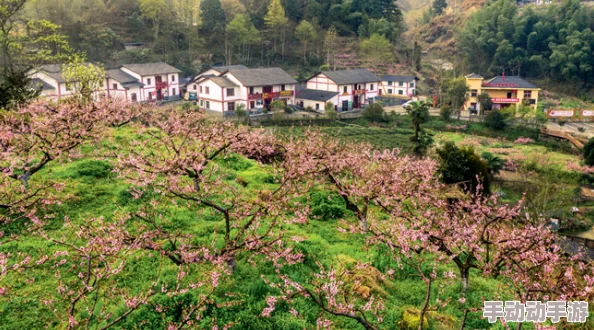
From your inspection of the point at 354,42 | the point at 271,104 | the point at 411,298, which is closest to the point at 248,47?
the point at 354,42

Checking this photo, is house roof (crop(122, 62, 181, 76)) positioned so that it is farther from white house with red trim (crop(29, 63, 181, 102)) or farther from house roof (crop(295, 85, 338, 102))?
house roof (crop(295, 85, 338, 102))

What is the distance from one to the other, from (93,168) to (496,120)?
4423 centimetres

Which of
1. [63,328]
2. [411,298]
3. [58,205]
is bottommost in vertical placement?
[411,298]

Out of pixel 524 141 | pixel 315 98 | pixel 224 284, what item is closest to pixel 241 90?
pixel 315 98

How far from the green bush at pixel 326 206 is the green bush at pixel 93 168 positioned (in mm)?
7049

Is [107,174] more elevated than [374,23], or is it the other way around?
[374,23]

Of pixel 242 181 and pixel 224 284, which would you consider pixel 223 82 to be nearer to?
pixel 242 181

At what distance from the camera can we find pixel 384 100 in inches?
2704

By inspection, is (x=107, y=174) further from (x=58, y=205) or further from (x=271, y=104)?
(x=271, y=104)

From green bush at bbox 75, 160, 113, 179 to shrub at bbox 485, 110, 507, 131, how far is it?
43.4m

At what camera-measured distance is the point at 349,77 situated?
62.3 m

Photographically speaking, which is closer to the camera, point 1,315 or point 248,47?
point 1,315

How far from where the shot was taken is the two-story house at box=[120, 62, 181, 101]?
2288 inches

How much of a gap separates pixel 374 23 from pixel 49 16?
53412mm
